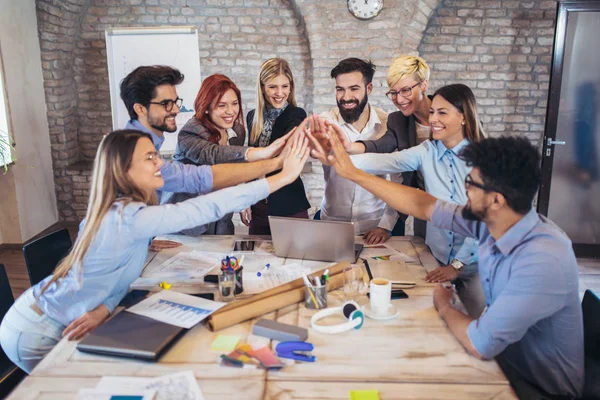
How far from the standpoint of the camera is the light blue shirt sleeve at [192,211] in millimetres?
1812

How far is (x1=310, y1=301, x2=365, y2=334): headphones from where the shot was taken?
1.69 metres

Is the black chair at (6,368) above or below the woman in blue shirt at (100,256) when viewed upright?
below

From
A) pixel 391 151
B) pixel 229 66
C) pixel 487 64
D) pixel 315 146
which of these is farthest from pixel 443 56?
pixel 315 146

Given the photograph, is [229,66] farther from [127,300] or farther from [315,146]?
[127,300]

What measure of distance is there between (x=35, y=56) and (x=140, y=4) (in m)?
1.14

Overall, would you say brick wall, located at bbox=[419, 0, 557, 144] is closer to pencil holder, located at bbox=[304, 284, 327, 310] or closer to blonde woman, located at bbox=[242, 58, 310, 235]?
blonde woman, located at bbox=[242, 58, 310, 235]

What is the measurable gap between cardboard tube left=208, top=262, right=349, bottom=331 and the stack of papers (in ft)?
0.90

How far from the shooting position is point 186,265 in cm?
228

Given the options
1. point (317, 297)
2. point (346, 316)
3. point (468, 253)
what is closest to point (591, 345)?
point (468, 253)

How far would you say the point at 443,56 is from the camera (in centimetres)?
→ 520

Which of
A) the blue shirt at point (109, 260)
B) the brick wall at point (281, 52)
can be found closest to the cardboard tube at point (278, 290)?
the blue shirt at point (109, 260)

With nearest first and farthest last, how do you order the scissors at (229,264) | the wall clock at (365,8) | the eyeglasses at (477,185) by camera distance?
the eyeglasses at (477,185)
the scissors at (229,264)
the wall clock at (365,8)

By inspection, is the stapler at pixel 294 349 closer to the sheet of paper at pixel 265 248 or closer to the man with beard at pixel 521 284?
the man with beard at pixel 521 284

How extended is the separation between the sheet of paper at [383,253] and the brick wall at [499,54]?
3244 mm
